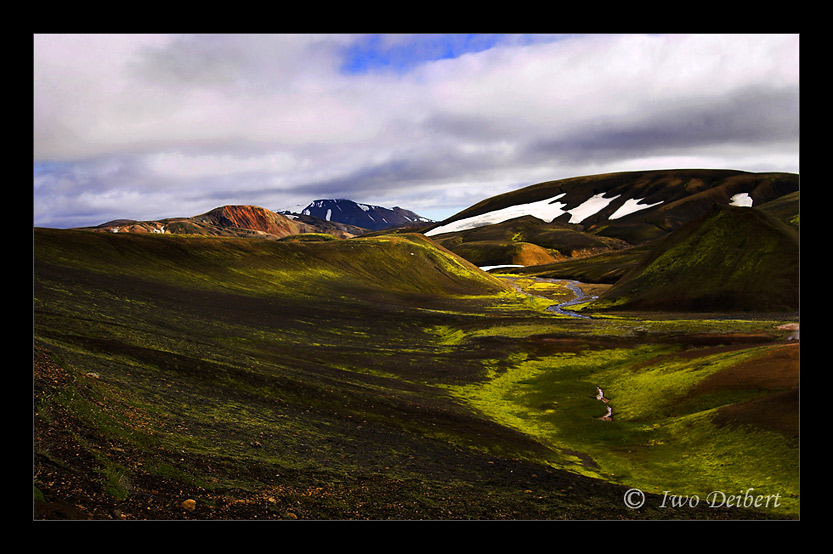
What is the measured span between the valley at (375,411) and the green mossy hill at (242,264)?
266 centimetres

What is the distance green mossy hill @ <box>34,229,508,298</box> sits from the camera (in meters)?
107

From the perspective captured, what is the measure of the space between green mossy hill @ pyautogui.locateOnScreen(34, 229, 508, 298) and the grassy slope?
9.30 m

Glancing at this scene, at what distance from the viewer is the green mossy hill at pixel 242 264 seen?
10669cm

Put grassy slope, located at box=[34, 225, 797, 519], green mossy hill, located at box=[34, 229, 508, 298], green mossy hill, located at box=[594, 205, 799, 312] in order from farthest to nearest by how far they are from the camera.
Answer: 1. green mossy hill, located at box=[594, 205, 799, 312]
2. green mossy hill, located at box=[34, 229, 508, 298]
3. grassy slope, located at box=[34, 225, 797, 519]

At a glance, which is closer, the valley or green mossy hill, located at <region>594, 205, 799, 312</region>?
the valley

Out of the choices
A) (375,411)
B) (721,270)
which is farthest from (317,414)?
(721,270)

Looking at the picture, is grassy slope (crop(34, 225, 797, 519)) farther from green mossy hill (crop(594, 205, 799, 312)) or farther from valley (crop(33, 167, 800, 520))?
green mossy hill (crop(594, 205, 799, 312))

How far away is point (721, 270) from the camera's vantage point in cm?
13525

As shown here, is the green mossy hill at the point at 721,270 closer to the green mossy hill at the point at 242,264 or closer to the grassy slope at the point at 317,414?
the grassy slope at the point at 317,414

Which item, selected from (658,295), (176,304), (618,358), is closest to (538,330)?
(618,358)

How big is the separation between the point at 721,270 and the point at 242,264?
5618 inches

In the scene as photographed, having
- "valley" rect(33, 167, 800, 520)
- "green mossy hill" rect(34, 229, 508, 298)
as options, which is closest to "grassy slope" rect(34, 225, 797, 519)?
"valley" rect(33, 167, 800, 520)

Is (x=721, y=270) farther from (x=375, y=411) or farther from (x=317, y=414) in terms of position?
(x=317, y=414)
